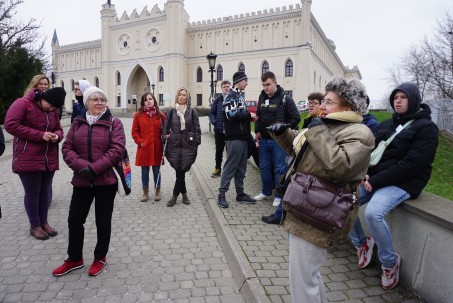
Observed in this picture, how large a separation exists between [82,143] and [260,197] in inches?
141

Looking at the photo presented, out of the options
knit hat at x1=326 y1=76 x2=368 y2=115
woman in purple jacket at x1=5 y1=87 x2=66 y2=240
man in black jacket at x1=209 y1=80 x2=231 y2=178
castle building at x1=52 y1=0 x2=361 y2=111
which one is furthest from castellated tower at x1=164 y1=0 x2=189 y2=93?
knit hat at x1=326 y1=76 x2=368 y2=115

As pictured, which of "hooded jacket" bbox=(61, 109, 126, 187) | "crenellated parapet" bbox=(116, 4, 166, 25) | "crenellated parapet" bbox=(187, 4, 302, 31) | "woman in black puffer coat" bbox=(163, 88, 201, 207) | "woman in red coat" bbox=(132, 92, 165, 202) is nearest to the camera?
"hooded jacket" bbox=(61, 109, 126, 187)

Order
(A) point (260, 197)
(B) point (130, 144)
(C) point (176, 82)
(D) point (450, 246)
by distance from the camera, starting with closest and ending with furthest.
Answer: (D) point (450, 246) → (A) point (260, 197) → (B) point (130, 144) → (C) point (176, 82)

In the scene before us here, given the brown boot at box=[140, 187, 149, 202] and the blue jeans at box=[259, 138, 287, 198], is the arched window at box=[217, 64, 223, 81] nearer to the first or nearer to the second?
the brown boot at box=[140, 187, 149, 202]

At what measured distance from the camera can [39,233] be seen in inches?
172

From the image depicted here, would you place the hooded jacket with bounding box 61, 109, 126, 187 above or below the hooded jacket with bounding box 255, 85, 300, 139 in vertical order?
below

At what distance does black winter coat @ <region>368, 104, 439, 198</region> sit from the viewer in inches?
125

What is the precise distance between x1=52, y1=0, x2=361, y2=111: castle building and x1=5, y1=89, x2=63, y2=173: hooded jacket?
4317cm

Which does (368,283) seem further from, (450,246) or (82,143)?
(82,143)

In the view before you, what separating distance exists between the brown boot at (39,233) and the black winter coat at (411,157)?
13.6 feet

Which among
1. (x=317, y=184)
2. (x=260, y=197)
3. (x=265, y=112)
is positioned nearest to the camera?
(x=317, y=184)

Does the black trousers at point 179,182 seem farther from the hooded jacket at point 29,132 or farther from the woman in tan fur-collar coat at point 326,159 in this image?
the woman in tan fur-collar coat at point 326,159

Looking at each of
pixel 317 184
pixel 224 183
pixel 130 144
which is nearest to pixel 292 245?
pixel 317 184

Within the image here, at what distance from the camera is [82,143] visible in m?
3.47
